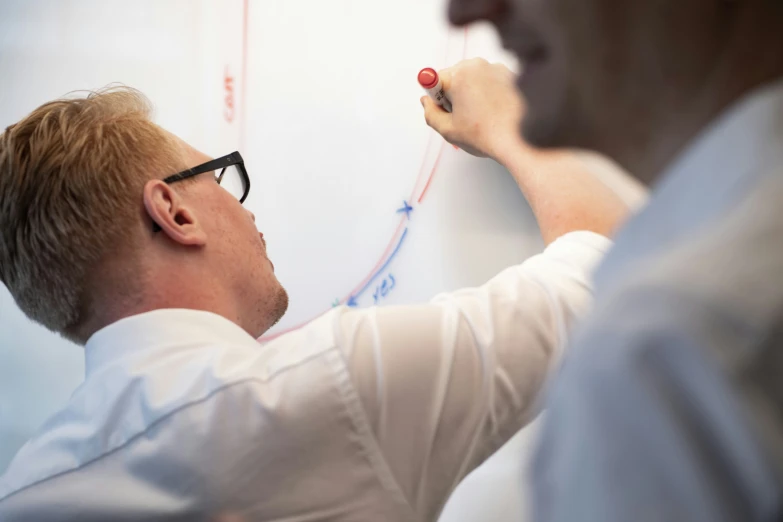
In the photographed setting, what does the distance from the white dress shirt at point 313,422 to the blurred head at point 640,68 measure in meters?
0.23

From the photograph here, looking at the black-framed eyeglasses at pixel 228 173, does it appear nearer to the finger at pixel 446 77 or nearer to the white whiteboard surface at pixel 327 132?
the white whiteboard surface at pixel 327 132

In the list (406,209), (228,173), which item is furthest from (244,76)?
(406,209)

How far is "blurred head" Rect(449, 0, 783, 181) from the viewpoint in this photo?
23cm

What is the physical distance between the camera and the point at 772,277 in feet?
0.60

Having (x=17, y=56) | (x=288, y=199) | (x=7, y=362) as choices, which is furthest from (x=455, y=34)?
(x=7, y=362)

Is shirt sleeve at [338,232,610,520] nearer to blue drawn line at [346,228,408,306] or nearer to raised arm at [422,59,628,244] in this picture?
raised arm at [422,59,628,244]

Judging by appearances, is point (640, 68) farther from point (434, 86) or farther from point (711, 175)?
point (434, 86)

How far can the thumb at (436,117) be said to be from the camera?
66 centimetres

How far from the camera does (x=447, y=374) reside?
0.47m

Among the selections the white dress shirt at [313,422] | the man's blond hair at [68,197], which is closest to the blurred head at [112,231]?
the man's blond hair at [68,197]

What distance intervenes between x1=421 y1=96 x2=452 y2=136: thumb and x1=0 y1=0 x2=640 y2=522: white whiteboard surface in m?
0.04

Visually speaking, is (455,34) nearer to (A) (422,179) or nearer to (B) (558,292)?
(A) (422,179)

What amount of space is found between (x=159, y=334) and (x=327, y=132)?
343 mm

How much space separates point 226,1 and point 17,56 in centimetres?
37
